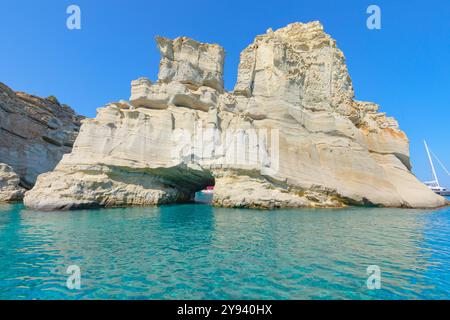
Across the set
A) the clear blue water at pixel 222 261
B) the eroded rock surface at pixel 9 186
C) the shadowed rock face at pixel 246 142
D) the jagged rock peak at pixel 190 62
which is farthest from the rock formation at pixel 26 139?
the clear blue water at pixel 222 261

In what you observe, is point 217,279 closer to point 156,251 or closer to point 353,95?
point 156,251

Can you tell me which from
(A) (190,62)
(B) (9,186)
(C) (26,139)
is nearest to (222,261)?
(A) (190,62)

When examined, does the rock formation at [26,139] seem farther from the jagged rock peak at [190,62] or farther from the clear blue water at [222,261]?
the clear blue water at [222,261]

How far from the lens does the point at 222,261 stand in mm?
8523

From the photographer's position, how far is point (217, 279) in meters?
6.98

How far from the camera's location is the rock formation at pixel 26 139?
31.2m

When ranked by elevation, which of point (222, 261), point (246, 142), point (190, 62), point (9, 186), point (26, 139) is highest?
point (190, 62)

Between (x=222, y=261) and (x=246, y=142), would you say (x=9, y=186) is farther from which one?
(x=222, y=261)

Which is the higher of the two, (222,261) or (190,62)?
(190,62)

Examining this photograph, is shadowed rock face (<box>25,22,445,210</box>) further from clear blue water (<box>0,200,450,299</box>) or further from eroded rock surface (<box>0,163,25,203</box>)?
eroded rock surface (<box>0,163,25,203</box>)

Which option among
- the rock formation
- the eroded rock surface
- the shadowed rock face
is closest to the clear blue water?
the shadowed rock face

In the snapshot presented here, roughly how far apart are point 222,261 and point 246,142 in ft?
62.7
